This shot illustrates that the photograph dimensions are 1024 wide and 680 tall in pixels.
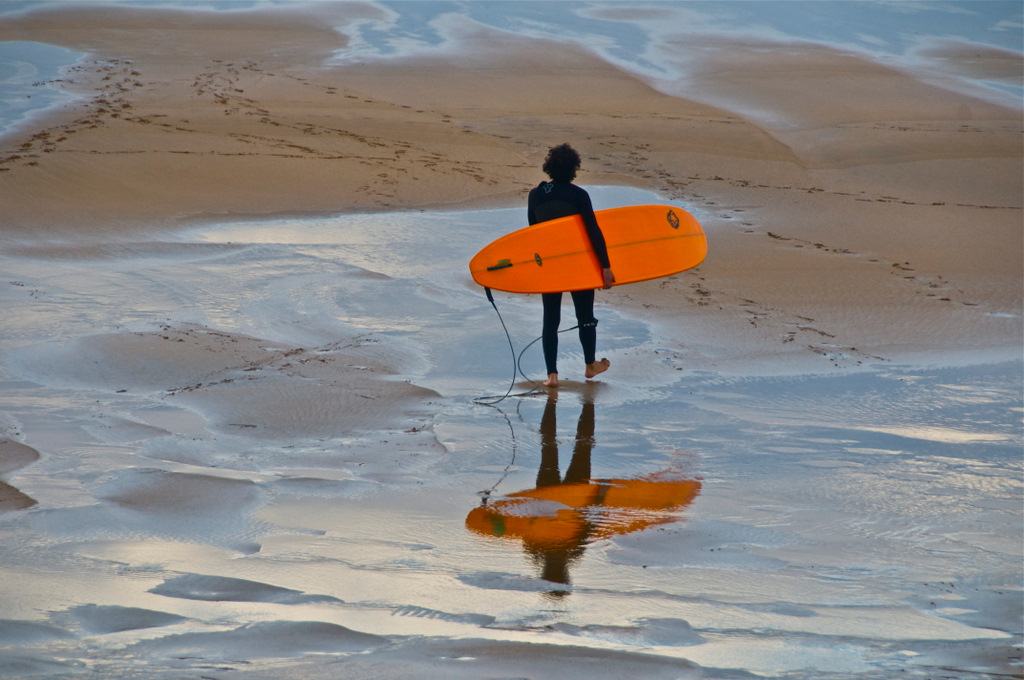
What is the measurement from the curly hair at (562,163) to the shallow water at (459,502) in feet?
4.32

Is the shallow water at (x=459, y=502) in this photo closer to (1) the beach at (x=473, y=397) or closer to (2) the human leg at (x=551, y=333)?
(1) the beach at (x=473, y=397)

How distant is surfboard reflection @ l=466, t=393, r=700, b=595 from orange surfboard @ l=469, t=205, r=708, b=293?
4.72ft

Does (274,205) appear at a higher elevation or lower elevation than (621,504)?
higher

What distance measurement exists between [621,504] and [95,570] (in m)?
2.15

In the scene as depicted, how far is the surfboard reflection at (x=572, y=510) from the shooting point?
380 centimetres

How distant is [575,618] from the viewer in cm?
318

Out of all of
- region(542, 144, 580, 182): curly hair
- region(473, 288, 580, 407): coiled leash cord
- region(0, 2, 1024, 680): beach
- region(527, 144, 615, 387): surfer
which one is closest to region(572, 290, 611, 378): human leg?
region(527, 144, 615, 387): surfer

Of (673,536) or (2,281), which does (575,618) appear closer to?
(673,536)

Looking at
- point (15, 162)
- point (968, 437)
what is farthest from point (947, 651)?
point (15, 162)

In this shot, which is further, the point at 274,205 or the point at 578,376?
the point at 274,205

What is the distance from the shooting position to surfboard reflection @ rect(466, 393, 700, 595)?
3.80m

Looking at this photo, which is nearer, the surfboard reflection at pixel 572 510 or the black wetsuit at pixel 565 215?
the surfboard reflection at pixel 572 510

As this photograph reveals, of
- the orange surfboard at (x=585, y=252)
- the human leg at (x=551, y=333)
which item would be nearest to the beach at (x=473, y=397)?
the human leg at (x=551, y=333)

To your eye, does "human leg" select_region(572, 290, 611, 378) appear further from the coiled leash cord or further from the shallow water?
the coiled leash cord
